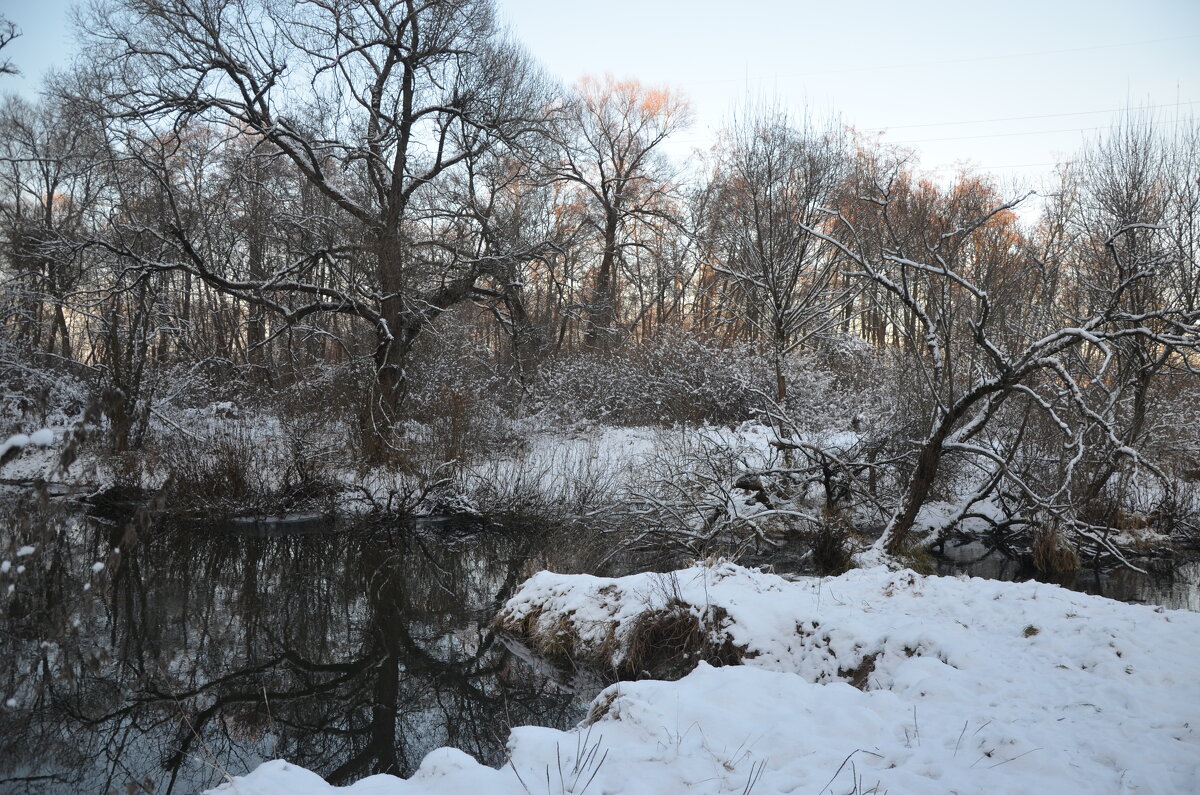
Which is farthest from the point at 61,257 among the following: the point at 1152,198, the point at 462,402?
the point at 1152,198

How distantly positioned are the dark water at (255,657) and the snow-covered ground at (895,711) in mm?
1367

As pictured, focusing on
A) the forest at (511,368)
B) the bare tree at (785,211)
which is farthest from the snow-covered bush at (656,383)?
the bare tree at (785,211)

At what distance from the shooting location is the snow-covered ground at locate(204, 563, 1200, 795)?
3398mm

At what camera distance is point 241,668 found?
6984 mm

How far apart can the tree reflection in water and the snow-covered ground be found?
1.72 metres

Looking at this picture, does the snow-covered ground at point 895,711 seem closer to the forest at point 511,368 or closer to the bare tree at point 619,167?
the forest at point 511,368

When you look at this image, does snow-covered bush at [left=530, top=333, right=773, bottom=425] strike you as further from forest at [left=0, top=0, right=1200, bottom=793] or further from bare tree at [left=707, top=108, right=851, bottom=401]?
bare tree at [left=707, top=108, right=851, bottom=401]

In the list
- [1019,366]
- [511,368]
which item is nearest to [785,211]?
[1019,366]

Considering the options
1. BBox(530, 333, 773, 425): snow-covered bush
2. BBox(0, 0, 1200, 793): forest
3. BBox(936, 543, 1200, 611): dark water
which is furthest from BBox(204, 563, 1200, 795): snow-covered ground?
BBox(530, 333, 773, 425): snow-covered bush

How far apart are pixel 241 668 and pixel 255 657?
30 centimetres

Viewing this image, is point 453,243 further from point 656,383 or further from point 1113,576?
point 1113,576

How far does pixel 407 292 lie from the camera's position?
15141 mm

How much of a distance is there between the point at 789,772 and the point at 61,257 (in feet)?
51.6

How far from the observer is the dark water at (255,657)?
17.4 feet
